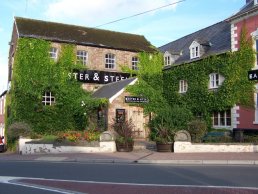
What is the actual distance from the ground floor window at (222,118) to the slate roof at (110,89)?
23.7 feet

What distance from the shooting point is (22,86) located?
2917 centimetres

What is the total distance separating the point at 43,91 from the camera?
3022cm

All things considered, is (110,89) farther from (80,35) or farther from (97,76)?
(80,35)

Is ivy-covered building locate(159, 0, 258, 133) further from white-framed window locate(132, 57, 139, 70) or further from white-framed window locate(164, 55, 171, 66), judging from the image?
white-framed window locate(132, 57, 139, 70)

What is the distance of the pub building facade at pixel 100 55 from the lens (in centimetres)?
2897

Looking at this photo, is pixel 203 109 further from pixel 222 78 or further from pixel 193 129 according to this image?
pixel 193 129

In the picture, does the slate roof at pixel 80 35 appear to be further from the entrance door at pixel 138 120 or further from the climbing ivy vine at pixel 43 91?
the entrance door at pixel 138 120

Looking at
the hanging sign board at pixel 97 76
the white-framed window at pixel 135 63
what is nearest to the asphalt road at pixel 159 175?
the hanging sign board at pixel 97 76

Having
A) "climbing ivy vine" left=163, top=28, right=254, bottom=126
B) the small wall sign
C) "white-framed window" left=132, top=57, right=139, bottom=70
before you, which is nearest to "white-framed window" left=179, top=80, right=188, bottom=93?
"climbing ivy vine" left=163, top=28, right=254, bottom=126

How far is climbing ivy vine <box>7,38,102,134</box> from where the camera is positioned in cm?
2927

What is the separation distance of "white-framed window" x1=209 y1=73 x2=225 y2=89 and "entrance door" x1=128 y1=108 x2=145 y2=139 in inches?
237

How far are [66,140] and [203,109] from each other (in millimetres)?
11283

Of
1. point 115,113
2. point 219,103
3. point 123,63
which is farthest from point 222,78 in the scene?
point 123,63

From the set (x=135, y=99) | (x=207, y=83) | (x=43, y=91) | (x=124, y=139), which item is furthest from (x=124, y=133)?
(x=43, y=91)
